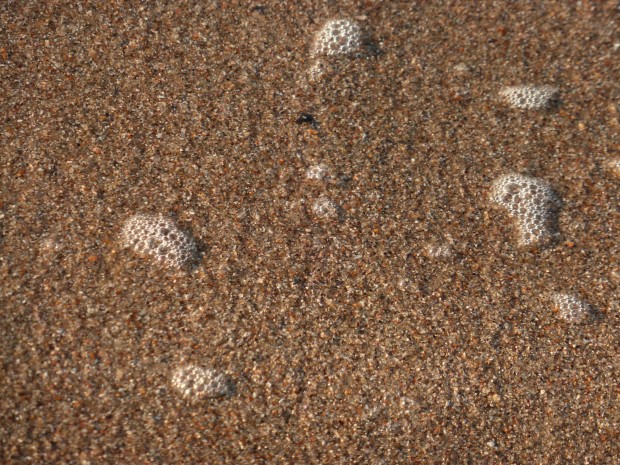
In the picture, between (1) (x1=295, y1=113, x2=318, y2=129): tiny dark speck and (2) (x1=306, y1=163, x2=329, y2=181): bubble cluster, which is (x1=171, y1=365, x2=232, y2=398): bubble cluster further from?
(1) (x1=295, y1=113, x2=318, y2=129): tiny dark speck

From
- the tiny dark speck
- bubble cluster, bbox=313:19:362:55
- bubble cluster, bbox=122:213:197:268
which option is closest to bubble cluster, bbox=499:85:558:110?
bubble cluster, bbox=313:19:362:55

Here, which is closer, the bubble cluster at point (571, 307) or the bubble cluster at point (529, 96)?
the bubble cluster at point (571, 307)

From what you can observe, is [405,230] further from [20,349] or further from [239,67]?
[20,349]

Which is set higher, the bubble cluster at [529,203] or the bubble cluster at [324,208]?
the bubble cluster at [324,208]

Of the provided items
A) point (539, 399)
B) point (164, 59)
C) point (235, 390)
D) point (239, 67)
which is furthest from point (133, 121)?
point (539, 399)

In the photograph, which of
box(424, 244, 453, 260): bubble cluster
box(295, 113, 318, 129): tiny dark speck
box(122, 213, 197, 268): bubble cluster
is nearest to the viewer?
box(122, 213, 197, 268): bubble cluster

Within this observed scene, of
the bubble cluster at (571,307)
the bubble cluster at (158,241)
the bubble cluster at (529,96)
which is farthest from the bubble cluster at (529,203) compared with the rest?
the bubble cluster at (158,241)

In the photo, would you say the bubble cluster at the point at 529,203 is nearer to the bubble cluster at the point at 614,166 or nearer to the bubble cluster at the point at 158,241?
the bubble cluster at the point at 614,166
